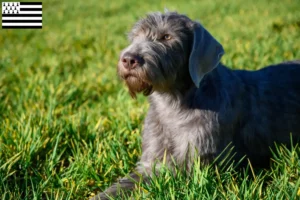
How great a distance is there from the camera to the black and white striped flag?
32.1 feet

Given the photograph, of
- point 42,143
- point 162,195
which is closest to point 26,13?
point 42,143

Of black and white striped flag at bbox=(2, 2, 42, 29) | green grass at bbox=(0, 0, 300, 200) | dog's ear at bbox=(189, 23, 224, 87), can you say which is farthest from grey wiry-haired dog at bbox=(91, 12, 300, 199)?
black and white striped flag at bbox=(2, 2, 42, 29)

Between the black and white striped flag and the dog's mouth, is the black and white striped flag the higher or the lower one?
the higher one

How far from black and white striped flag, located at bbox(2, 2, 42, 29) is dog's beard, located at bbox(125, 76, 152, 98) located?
6.07m

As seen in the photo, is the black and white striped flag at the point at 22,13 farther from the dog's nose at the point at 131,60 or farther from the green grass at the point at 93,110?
the dog's nose at the point at 131,60

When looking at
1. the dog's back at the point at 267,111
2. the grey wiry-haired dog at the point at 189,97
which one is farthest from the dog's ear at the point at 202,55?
the dog's back at the point at 267,111

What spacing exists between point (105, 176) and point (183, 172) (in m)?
0.72

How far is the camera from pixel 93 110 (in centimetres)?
626

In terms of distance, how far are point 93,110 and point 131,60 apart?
2480 millimetres

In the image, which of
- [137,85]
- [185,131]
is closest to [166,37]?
[137,85]

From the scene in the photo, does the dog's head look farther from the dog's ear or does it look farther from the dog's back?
the dog's back

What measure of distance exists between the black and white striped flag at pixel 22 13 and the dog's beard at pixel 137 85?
607 cm

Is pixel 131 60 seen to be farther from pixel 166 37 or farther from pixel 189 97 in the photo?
pixel 189 97

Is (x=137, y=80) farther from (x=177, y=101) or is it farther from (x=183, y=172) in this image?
(x=183, y=172)
